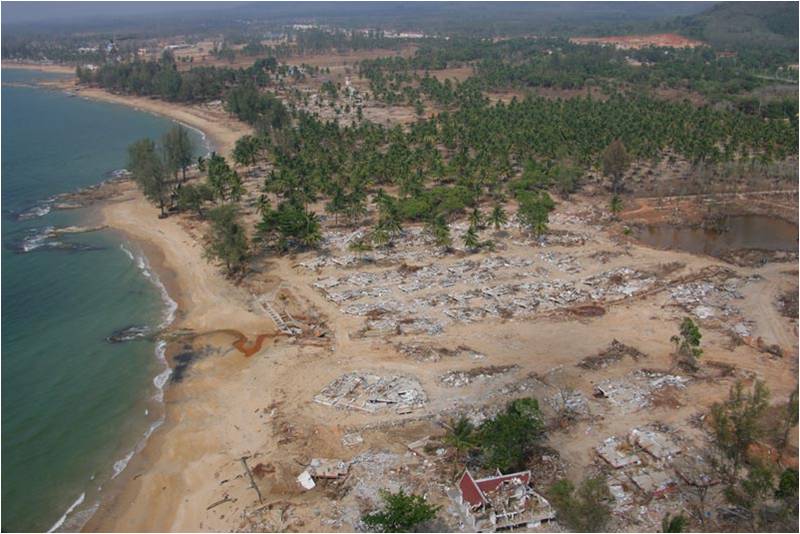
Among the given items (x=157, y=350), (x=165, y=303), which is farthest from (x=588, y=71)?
(x=157, y=350)

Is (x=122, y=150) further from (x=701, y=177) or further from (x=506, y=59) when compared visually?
(x=506, y=59)

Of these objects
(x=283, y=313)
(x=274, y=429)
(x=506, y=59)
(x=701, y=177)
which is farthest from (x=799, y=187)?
(x=506, y=59)

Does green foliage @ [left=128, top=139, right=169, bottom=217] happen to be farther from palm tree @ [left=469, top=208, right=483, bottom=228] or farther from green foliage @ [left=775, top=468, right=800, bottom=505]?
green foliage @ [left=775, top=468, right=800, bottom=505]

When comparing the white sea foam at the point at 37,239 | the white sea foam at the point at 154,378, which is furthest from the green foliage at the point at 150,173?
the white sea foam at the point at 37,239

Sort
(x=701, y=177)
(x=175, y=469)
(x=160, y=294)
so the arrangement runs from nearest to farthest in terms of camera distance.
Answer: (x=175, y=469) < (x=160, y=294) < (x=701, y=177)

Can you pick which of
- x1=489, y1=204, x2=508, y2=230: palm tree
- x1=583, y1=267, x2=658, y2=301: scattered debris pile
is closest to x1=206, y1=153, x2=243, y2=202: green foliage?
x1=489, y1=204, x2=508, y2=230: palm tree

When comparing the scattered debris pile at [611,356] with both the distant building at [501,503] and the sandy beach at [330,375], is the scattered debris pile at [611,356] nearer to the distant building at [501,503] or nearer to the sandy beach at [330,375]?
the sandy beach at [330,375]

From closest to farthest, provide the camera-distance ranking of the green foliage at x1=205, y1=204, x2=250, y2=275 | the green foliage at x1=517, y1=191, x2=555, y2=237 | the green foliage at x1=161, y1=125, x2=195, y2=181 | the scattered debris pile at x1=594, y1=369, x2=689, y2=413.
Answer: the scattered debris pile at x1=594, y1=369, x2=689, y2=413 < the green foliage at x1=205, y1=204, x2=250, y2=275 < the green foliage at x1=517, y1=191, x2=555, y2=237 < the green foliage at x1=161, y1=125, x2=195, y2=181
